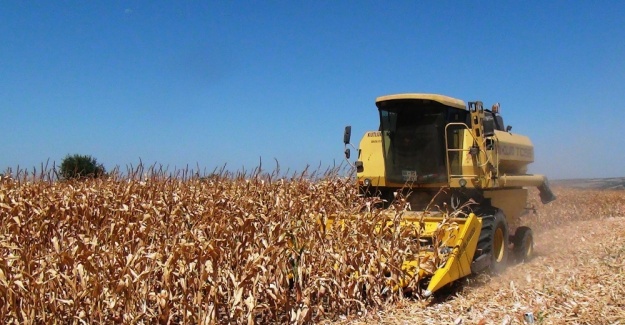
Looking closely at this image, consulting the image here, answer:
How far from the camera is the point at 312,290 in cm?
455

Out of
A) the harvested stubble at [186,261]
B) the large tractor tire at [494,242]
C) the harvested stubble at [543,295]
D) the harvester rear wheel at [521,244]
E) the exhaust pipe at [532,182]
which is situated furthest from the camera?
the harvester rear wheel at [521,244]

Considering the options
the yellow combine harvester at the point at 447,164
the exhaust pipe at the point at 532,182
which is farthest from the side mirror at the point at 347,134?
the exhaust pipe at the point at 532,182

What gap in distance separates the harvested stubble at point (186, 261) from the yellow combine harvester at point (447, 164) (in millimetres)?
1218

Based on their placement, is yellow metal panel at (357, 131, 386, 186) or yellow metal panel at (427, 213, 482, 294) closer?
yellow metal panel at (427, 213, 482, 294)

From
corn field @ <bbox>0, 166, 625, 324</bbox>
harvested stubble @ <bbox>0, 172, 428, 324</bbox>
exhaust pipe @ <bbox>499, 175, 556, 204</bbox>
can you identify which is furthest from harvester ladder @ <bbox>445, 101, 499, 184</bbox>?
harvested stubble @ <bbox>0, 172, 428, 324</bbox>

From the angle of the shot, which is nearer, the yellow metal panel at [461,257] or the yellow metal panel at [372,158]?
the yellow metal panel at [461,257]

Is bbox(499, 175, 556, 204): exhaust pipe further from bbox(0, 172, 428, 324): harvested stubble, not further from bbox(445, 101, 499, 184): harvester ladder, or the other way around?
bbox(0, 172, 428, 324): harvested stubble

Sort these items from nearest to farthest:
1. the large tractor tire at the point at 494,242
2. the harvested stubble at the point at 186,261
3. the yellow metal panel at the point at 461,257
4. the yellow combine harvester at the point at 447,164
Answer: the harvested stubble at the point at 186,261 → the yellow metal panel at the point at 461,257 → the large tractor tire at the point at 494,242 → the yellow combine harvester at the point at 447,164

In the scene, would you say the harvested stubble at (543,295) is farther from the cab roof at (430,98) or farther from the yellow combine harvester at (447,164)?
the cab roof at (430,98)

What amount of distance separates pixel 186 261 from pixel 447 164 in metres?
3.90

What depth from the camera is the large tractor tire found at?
240 inches

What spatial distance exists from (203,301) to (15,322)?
4.09 feet

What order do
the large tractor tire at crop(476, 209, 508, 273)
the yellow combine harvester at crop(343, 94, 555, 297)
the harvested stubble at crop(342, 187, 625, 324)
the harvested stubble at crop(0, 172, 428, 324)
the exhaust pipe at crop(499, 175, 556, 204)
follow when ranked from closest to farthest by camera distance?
the harvested stubble at crop(0, 172, 428, 324)
the harvested stubble at crop(342, 187, 625, 324)
the large tractor tire at crop(476, 209, 508, 273)
the yellow combine harvester at crop(343, 94, 555, 297)
the exhaust pipe at crop(499, 175, 556, 204)

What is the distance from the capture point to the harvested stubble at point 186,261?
12.8 ft
